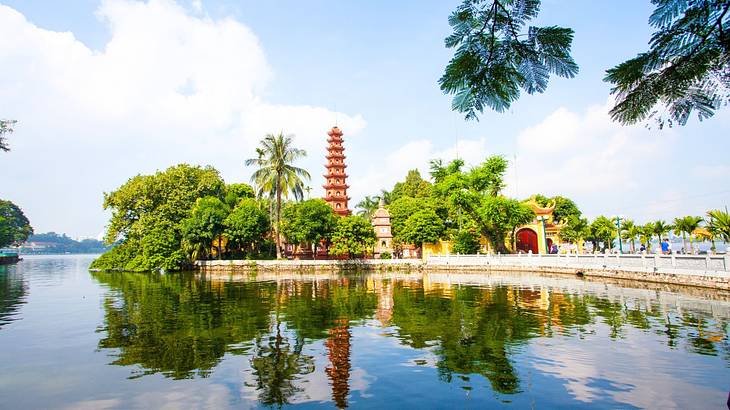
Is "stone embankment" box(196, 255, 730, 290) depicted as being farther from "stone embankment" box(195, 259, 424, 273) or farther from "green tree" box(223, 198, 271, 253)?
"green tree" box(223, 198, 271, 253)

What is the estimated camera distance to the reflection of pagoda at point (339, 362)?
254 inches

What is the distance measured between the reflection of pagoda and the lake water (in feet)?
0.15

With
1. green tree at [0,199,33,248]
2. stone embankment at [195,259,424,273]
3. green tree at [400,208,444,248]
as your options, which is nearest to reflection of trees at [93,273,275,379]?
stone embankment at [195,259,424,273]

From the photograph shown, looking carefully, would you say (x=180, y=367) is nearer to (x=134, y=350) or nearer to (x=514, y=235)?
(x=134, y=350)

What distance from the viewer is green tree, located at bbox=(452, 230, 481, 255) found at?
1590 inches

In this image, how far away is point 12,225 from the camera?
244ft

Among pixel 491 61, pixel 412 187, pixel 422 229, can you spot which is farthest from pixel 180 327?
pixel 412 187

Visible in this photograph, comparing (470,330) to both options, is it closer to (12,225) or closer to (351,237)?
(351,237)

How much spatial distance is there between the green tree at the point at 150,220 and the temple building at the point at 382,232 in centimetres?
1932

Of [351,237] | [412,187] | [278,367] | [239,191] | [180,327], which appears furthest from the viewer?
[412,187]

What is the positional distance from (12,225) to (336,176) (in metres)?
62.0

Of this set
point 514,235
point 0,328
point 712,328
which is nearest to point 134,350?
point 0,328

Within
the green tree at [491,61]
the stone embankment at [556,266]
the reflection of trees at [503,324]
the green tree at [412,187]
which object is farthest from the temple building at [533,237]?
the green tree at [491,61]

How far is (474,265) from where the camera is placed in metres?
35.0
